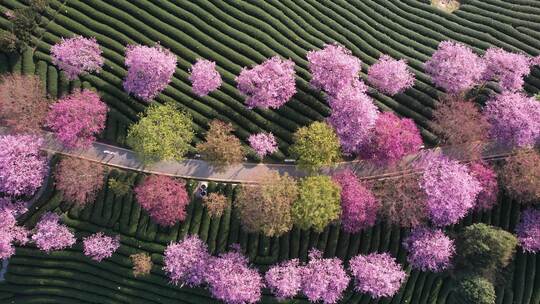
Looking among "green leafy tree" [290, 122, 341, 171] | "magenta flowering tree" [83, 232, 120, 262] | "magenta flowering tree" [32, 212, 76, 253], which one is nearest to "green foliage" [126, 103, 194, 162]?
"magenta flowering tree" [83, 232, 120, 262]

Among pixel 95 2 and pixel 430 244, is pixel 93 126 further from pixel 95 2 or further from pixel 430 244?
pixel 430 244

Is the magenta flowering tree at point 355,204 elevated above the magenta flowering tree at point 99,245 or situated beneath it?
elevated above

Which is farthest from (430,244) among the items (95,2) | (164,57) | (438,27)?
(95,2)

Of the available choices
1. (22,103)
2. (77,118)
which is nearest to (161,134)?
(77,118)

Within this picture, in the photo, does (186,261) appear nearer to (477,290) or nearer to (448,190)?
(448,190)

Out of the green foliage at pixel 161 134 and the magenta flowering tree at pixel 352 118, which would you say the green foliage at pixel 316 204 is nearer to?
the magenta flowering tree at pixel 352 118

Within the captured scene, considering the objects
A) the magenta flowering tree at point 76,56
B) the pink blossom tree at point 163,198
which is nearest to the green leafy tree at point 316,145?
the pink blossom tree at point 163,198

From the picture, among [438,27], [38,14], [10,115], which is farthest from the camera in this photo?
[438,27]
